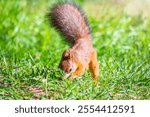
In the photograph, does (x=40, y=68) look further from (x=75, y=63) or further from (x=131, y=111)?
(x=131, y=111)

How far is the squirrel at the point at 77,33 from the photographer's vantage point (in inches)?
307

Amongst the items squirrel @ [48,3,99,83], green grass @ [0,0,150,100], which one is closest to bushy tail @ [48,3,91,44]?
squirrel @ [48,3,99,83]

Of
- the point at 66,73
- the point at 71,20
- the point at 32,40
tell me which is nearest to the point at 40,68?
the point at 66,73

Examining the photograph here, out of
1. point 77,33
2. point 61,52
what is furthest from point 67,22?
point 61,52

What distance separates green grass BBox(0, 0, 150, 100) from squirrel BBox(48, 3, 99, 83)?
0.11 m

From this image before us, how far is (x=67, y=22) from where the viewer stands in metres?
8.37

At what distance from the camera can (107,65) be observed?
26.6 ft

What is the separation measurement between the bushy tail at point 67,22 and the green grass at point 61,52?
346mm

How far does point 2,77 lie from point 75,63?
0.79 m

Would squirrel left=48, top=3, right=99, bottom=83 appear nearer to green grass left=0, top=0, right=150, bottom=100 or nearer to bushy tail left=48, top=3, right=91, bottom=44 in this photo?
bushy tail left=48, top=3, right=91, bottom=44

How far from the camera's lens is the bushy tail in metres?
8.33

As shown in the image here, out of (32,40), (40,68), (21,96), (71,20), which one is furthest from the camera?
(32,40)

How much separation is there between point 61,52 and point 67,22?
5.10 feet

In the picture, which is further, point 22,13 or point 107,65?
point 22,13
